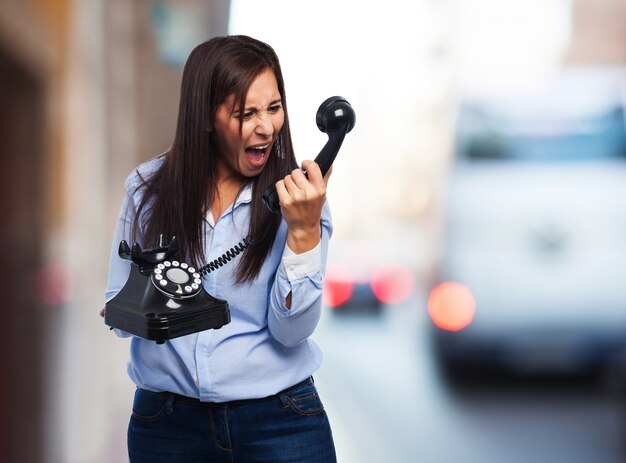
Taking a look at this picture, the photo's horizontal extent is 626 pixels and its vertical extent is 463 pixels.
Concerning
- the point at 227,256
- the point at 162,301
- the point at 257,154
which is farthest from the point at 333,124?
the point at 162,301

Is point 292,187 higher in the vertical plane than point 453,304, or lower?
higher

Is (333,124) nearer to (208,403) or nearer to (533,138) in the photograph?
(208,403)

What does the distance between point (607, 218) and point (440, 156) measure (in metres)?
1.47

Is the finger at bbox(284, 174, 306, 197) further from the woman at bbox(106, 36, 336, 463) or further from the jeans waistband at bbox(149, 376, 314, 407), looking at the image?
the jeans waistband at bbox(149, 376, 314, 407)

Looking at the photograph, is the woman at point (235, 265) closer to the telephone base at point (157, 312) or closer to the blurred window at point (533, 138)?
the telephone base at point (157, 312)

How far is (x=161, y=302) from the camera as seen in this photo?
3.22 feet

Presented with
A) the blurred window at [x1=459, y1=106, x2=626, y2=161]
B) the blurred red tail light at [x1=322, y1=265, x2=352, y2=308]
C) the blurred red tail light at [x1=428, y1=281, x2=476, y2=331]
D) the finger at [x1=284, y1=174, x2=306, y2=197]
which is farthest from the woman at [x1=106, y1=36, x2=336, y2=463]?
the blurred red tail light at [x1=322, y1=265, x2=352, y2=308]

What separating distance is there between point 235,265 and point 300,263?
0.10 meters

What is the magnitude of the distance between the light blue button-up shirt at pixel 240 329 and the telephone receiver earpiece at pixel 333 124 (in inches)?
3.9

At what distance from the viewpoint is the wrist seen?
3.59 feet

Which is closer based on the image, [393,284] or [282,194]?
[282,194]

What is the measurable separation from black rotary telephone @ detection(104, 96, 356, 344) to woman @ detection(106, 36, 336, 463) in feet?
0.38

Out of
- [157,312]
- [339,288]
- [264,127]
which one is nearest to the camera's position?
[157,312]

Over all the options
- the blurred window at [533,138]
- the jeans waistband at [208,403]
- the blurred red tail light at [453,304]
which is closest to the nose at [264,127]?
the jeans waistband at [208,403]
